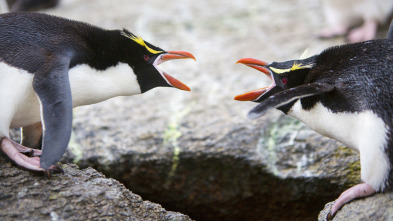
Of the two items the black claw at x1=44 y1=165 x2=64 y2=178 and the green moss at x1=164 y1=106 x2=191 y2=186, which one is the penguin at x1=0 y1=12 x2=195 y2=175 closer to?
the black claw at x1=44 y1=165 x2=64 y2=178

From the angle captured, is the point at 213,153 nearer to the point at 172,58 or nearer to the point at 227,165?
the point at 227,165

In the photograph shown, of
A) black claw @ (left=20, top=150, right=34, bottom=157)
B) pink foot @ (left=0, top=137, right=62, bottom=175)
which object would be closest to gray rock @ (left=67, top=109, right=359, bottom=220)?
black claw @ (left=20, top=150, right=34, bottom=157)

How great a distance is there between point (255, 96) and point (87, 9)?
3.20 meters

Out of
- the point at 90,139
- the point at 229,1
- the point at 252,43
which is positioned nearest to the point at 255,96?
the point at 90,139

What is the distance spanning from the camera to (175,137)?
9.67ft

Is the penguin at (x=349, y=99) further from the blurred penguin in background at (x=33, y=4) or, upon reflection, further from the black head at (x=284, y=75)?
the blurred penguin in background at (x=33, y=4)

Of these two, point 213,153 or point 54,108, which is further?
point 213,153

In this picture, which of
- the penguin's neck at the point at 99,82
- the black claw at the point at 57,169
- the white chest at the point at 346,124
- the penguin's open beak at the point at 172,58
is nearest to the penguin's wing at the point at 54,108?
the penguin's neck at the point at 99,82

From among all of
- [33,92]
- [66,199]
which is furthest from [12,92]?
[66,199]

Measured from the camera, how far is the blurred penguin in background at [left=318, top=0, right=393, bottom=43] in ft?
13.3

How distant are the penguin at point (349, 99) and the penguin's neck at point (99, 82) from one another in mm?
458

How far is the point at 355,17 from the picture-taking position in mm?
4219

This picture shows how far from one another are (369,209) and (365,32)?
241 cm

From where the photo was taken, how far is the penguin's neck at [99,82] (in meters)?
2.05
